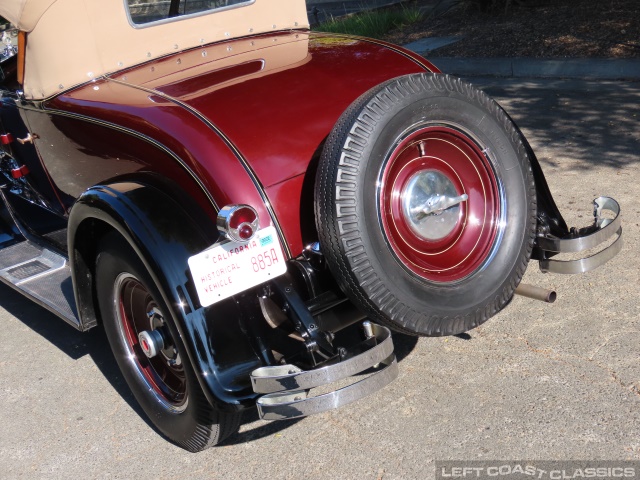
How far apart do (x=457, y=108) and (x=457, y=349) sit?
3.92 feet

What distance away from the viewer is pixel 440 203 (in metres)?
3.14

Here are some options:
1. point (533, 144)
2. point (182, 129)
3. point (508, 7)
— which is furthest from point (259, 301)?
point (508, 7)

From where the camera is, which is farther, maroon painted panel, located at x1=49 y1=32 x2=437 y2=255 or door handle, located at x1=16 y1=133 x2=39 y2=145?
door handle, located at x1=16 y1=133 x2=39 y2=145

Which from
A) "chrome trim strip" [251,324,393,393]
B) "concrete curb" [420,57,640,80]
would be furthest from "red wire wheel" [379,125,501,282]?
"concrete curb" [420,57,640,80]

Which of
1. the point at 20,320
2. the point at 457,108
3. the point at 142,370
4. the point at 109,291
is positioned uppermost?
the point at 457,108

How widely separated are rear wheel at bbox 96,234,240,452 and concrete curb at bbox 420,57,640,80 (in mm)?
6233

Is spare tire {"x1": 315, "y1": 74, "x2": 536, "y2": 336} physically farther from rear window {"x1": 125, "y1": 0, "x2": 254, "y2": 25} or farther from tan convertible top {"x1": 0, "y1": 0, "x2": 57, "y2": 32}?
tan convertible top {"x1": 0, "y1": 0, "x2": 57, "y2": 32}

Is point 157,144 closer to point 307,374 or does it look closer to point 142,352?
point 142,352

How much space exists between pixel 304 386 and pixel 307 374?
5 centimetres

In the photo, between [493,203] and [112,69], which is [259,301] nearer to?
[493,203]

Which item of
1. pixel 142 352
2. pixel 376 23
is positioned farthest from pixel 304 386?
pixel 376 23

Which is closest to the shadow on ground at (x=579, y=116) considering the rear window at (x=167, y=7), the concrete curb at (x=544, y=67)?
the concrete curb at (x=544, y=67)

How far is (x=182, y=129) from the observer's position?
302cm

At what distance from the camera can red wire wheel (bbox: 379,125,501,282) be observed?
304 cm
